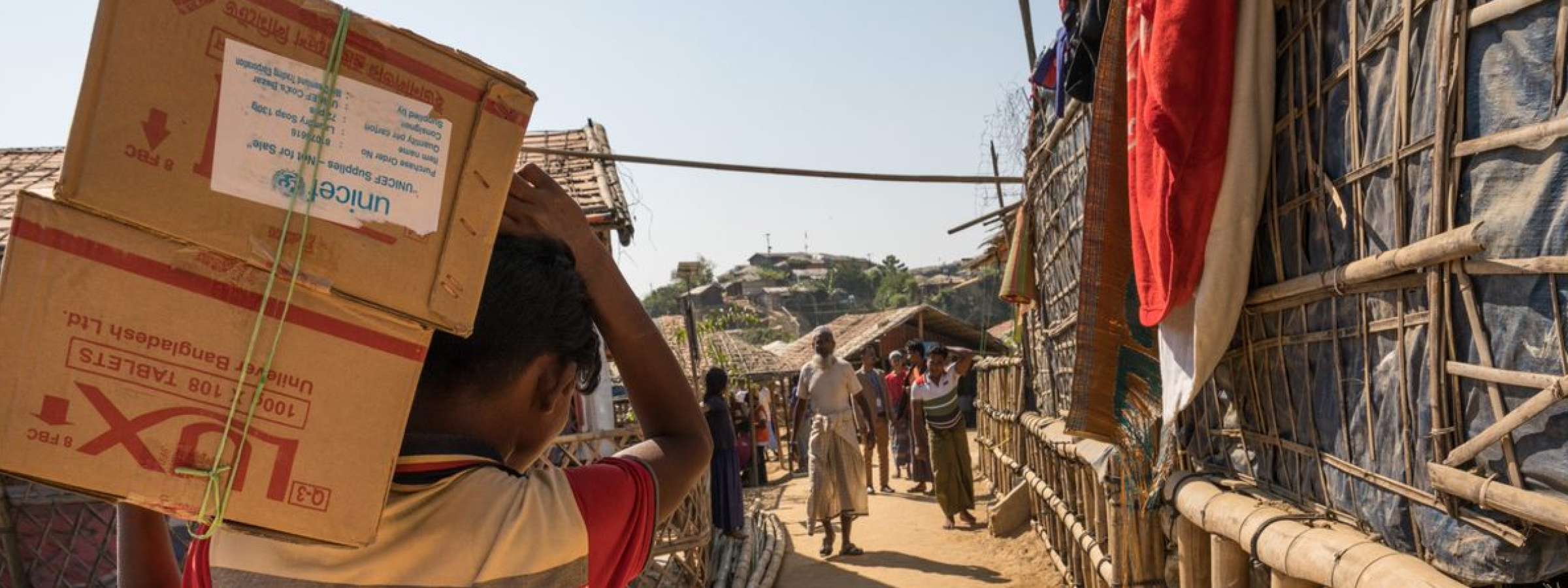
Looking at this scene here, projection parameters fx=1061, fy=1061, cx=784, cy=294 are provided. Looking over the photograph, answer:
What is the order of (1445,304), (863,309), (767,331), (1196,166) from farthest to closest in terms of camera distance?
(863,309)
(767,331)
(1196,166)
(1445,304)

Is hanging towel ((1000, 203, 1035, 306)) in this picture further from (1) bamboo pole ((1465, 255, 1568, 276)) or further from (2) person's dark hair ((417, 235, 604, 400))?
(2) person's dark hair ((417, 235, 604, 400))

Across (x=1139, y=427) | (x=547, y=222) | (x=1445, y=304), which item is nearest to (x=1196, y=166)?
(x=1445, y=304)

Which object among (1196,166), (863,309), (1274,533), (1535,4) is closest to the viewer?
(1535,4)

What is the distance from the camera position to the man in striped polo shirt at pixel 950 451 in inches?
384

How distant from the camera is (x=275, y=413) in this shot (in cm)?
113

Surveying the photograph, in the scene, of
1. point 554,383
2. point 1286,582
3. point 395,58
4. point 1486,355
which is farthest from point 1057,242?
point 395,58

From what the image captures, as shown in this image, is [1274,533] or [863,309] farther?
[863,309]

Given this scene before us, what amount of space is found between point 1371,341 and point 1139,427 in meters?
1.74

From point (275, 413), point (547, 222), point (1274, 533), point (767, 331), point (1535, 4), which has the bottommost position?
point (1274, 533)

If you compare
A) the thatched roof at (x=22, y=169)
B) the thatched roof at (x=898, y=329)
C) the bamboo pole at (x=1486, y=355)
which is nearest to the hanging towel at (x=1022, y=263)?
the bamboo pole at (x=1486, y=355)

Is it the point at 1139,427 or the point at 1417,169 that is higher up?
the point at 1417,169

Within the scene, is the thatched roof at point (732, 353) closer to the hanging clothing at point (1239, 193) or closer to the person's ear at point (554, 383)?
the hanging clothing at point (1239, 193)

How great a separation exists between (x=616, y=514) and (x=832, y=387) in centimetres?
762

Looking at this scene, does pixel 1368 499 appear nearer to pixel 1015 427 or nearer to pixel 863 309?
pixel 1015 427
